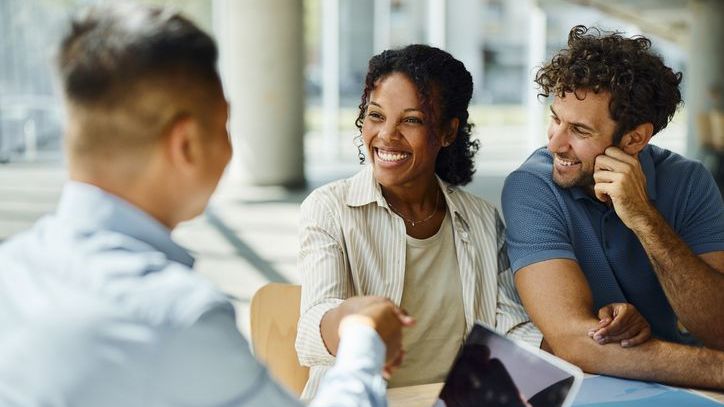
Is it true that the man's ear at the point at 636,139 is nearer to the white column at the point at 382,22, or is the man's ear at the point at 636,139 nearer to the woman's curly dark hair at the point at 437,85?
the woman's curly dark hair at the point at 437,85

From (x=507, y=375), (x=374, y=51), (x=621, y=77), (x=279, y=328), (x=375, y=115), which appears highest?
(x=621, y=77)

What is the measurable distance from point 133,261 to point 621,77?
1634 mm

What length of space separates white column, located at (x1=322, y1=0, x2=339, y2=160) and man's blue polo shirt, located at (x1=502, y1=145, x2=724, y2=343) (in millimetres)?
12488

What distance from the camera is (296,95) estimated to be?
11234 millimetres

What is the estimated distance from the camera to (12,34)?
36.6 ft

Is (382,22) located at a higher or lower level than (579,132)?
lower

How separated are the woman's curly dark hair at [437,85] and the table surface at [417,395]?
0.73 meters

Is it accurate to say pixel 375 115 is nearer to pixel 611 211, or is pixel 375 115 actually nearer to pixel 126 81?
pixel 611 211

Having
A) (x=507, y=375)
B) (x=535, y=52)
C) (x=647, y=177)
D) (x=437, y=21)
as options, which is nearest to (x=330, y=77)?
(x=437, y=21)

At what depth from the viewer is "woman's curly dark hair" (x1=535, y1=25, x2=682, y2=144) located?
2.25 meters

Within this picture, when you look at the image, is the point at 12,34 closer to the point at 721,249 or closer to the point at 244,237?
the point at 244,237

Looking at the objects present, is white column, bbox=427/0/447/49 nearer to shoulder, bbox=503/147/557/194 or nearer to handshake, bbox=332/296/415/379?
shoulder, bbox=503/147/557/194

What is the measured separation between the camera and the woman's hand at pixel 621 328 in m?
1.96

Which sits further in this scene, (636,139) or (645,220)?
(636,139)
